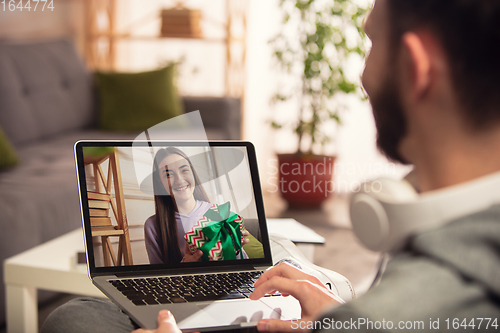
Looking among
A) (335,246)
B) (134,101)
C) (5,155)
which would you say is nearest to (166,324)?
(5,155)

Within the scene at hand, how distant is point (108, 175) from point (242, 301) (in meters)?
0.31

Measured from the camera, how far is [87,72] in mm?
2834

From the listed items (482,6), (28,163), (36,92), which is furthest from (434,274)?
(36,92)

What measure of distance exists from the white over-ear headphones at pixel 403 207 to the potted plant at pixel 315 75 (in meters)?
2.37

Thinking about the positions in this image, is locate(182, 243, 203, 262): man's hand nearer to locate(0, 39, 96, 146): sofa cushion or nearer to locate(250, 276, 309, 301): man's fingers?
locate(250, 276, 309, 301): man's fingers

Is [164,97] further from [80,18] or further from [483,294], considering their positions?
[483,294]

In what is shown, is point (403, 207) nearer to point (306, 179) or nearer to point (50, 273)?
point (50, 273)

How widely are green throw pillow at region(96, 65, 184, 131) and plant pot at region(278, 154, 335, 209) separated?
76 cm

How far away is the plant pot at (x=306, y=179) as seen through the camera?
2867 mm

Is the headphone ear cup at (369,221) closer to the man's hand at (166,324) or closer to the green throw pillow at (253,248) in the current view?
the man's hand at (166,324)

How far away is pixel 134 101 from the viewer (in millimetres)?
2707

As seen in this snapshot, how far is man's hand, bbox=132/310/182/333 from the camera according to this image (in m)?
0.53

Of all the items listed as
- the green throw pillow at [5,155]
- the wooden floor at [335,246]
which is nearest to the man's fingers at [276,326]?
the wooden floor at [335,246]

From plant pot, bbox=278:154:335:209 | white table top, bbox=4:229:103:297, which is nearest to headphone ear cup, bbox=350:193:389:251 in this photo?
white table top, bbox=4:229:103:297
